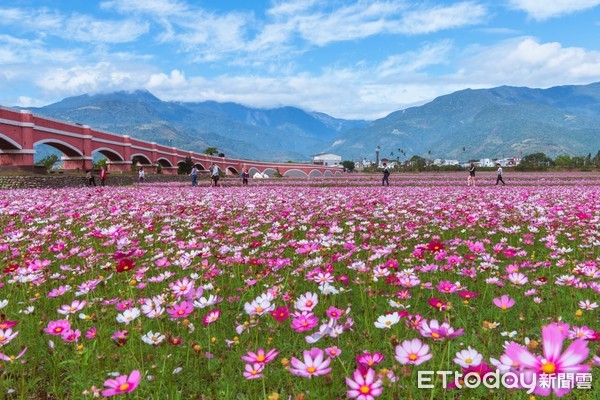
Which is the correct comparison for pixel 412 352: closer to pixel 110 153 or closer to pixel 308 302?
pixel 308 302

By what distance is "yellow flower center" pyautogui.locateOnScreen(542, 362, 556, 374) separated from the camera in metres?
1.08

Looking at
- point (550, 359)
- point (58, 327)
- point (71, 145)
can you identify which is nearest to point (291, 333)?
point (58, 327)

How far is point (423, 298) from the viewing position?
11.7 feet

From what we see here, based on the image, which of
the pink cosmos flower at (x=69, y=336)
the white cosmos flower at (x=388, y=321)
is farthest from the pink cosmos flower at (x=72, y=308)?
the white cosmos flower at (x=388, y=321)

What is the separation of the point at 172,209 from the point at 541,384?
9156mm

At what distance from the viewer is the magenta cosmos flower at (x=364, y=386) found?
1.34 m

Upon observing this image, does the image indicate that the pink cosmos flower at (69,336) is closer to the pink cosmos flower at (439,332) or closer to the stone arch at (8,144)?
the pink cosmos flower at (439,332)

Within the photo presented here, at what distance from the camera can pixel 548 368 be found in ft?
3.58

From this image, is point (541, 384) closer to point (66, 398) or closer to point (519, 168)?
point (66, 398)

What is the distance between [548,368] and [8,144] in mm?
45266

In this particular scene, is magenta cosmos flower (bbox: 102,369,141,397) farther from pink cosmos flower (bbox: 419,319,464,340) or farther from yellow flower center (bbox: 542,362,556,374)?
yellow flower center (bbox: 542,362,556,374)

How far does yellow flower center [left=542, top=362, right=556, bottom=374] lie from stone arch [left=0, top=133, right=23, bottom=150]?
141ft

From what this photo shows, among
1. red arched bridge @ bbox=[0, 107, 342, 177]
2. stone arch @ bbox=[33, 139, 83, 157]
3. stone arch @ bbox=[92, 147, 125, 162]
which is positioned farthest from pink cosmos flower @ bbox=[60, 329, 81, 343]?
stone arch @ bbox=[92, 147, 125, 162]

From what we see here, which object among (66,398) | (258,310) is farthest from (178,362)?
(258,310)
